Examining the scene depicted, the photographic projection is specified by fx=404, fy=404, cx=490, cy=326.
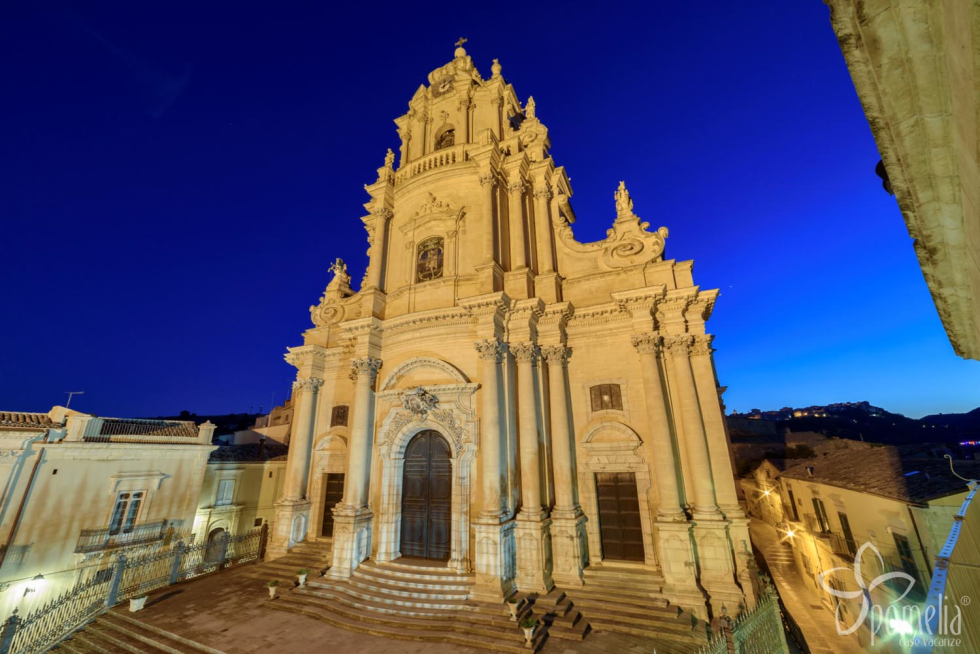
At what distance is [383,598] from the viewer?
11602mm

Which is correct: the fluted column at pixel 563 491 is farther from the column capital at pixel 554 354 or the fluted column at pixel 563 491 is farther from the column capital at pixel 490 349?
the column capital at pixel 490 349

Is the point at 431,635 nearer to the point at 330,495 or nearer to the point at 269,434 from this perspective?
the point at 330,495

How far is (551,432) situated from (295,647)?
8.80 meters

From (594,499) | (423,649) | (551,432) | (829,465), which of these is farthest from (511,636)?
(829,465)

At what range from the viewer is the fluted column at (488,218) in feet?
50.8

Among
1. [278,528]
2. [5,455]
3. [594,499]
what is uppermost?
[5,455]

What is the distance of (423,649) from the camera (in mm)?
9367

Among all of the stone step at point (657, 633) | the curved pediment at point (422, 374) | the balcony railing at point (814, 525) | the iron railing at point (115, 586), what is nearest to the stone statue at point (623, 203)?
the curved pediment at point (422, 374)

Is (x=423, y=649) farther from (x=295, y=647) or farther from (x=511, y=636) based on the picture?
(x=295, y=647)

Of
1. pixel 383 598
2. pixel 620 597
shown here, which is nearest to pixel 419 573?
pixel 383 598

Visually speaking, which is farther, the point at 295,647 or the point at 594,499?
the point at 594,499

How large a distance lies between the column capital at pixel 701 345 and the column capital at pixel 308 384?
1503 centimetres

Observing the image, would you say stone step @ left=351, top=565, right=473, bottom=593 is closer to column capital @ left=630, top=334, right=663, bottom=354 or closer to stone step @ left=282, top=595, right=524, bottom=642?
stone step @ left=282, top=595, right=524, bottom=642

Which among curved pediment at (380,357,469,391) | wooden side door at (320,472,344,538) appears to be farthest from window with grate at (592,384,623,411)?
wooden side door at (320,472,344,538)
